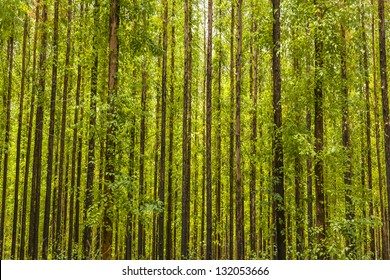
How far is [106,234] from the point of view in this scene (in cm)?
1055

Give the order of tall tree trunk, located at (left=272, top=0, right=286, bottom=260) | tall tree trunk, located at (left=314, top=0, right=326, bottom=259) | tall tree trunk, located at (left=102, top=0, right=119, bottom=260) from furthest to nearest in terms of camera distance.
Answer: tall tree trunk, located at (left=272, top=0, right=286, bottom=260), tall tree trunk, located at (left=314, top=0, right=326, bottom=259), tall tree trunk, located at (left=102, top=0, right=119, bottom=260)

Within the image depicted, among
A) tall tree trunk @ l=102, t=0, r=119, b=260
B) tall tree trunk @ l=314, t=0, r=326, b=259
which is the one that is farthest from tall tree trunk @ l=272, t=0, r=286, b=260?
tall tree trunk @ l=102, t=0, r=119, b=260

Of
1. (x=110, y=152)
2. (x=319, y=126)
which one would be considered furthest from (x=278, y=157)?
(x=110, y=152)

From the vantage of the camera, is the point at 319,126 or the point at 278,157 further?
the point at 278,157

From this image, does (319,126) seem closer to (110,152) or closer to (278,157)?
(278,157)

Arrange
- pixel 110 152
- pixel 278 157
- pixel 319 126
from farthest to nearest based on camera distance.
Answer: pixel 278 157 < pixel 319 126 < pixel 110 152

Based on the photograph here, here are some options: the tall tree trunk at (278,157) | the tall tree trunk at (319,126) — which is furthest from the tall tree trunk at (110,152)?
the tall tree trunk at (319,126)

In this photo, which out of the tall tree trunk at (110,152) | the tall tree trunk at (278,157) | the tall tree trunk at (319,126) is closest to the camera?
the tall tree trunk at (110,152)

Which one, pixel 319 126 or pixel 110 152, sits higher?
pixel 319 126

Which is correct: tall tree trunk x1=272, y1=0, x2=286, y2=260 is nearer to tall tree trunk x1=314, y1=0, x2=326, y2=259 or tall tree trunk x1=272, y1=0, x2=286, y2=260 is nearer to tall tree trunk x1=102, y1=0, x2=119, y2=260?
tall tree trunk x1=314, y1=0, x2=326, y2=259

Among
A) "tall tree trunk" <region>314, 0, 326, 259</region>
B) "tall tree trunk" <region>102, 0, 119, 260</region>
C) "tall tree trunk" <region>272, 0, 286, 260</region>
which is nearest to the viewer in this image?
"tall tree trunk" <region>102, 0, 119, 260</region>

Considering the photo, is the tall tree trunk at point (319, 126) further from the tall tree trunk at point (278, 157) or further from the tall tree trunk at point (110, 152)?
the tall tree trunk at point (110, 152)

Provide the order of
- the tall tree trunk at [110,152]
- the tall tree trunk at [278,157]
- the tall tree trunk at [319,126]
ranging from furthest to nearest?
the tall tree trunk at [278,157] → the tall tree trunk at [319,126] → the tall tree trunk at [110,152]

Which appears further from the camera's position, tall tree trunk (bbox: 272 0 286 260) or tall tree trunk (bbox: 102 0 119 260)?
tall tree trunk (bbox: 272 0 286 260)
